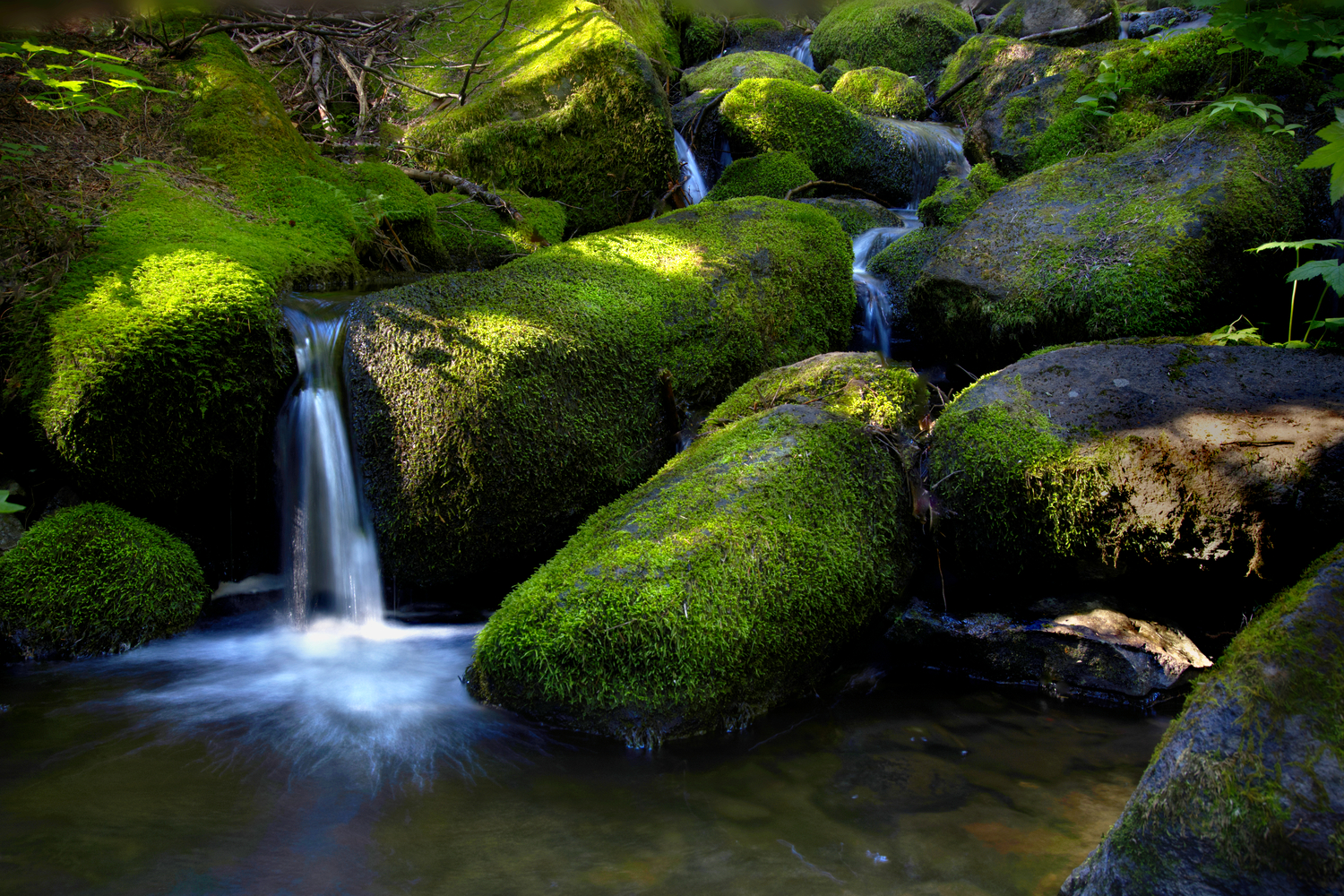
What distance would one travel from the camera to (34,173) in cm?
471

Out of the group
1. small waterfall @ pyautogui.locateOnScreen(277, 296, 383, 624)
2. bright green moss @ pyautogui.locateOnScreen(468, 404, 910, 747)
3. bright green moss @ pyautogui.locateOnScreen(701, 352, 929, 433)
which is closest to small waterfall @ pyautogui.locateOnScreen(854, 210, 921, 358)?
bright green moss @ pyautogui.locateOnScreen(701, 352, 929, 433)

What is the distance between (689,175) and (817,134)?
162 cm

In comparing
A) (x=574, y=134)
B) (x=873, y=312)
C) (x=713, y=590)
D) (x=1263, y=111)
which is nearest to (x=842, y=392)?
(x=713, y=590)

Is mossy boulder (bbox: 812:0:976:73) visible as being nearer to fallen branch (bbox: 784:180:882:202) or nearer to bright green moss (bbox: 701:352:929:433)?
fallen branch (bbox: 784:180:882:202)

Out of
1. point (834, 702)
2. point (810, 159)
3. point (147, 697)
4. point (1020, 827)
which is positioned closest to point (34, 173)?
point (147, 697)

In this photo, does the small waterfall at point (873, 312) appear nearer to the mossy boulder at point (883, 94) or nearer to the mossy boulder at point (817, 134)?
the mossy boulder at point (817, 134)

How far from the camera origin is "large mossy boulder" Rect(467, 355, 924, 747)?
3143 mm

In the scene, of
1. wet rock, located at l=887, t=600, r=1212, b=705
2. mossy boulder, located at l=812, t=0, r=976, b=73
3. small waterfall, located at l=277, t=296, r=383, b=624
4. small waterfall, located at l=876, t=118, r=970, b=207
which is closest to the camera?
wet rock, located at l=887, t=600, r=1212, b=705

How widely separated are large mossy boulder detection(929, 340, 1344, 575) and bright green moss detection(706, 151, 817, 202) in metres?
4.80

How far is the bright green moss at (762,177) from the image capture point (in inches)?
327

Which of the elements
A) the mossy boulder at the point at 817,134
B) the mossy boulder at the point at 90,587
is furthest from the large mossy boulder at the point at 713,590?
the mossy boulder at the point at 817,134

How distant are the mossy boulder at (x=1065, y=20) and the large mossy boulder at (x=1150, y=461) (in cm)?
824

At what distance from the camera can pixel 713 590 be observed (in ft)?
10.7

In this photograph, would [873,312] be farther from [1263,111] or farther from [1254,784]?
[1254,784]
